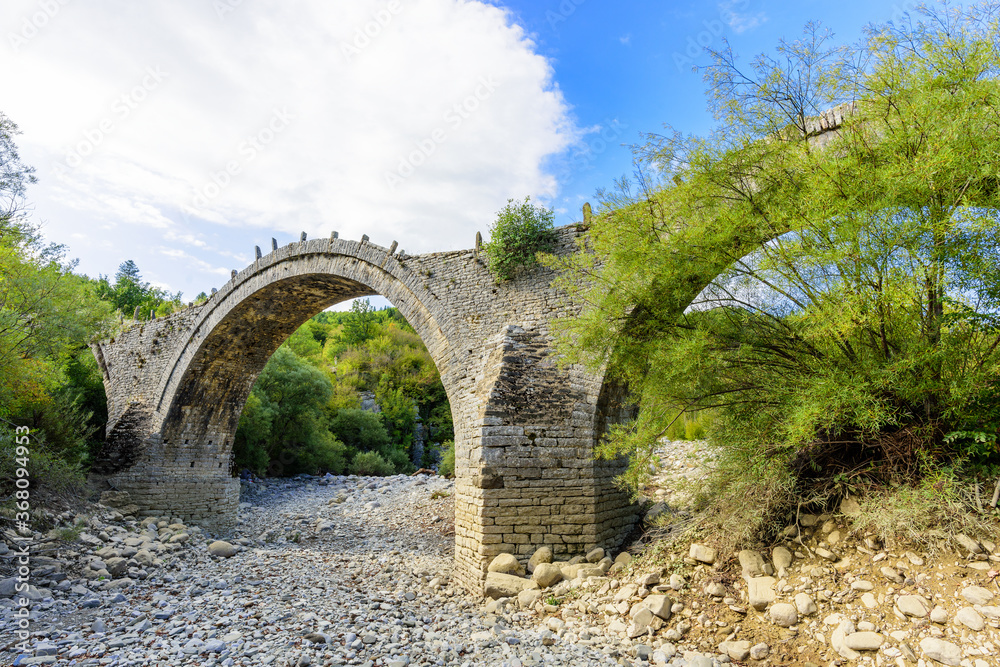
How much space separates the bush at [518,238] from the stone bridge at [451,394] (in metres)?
0.20

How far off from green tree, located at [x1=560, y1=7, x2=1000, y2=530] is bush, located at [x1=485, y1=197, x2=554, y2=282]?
2257 mm

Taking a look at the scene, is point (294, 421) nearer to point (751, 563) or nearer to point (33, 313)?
point (33, 313)

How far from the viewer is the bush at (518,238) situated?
715cm

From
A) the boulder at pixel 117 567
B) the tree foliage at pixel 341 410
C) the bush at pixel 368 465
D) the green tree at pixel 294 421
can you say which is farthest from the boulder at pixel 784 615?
the bush at pixel 368 465

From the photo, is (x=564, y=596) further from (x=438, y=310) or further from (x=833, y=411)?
(x=438, y=310)

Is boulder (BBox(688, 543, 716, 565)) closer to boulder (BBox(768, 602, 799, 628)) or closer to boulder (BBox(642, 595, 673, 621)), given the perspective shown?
boulder (BBox(642, 595, 673, 621))

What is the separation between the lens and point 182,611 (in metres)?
5.28

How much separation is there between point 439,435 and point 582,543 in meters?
19.4

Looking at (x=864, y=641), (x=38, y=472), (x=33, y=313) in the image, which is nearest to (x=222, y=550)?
(x=38, y=472)

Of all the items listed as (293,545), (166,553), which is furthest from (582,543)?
(166,553)

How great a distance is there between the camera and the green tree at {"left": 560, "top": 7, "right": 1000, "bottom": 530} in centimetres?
335

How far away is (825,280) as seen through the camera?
3676 millimetres

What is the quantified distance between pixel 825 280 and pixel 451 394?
16.6 ft

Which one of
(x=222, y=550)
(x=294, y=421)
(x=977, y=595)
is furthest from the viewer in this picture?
(x=294, y=421)
